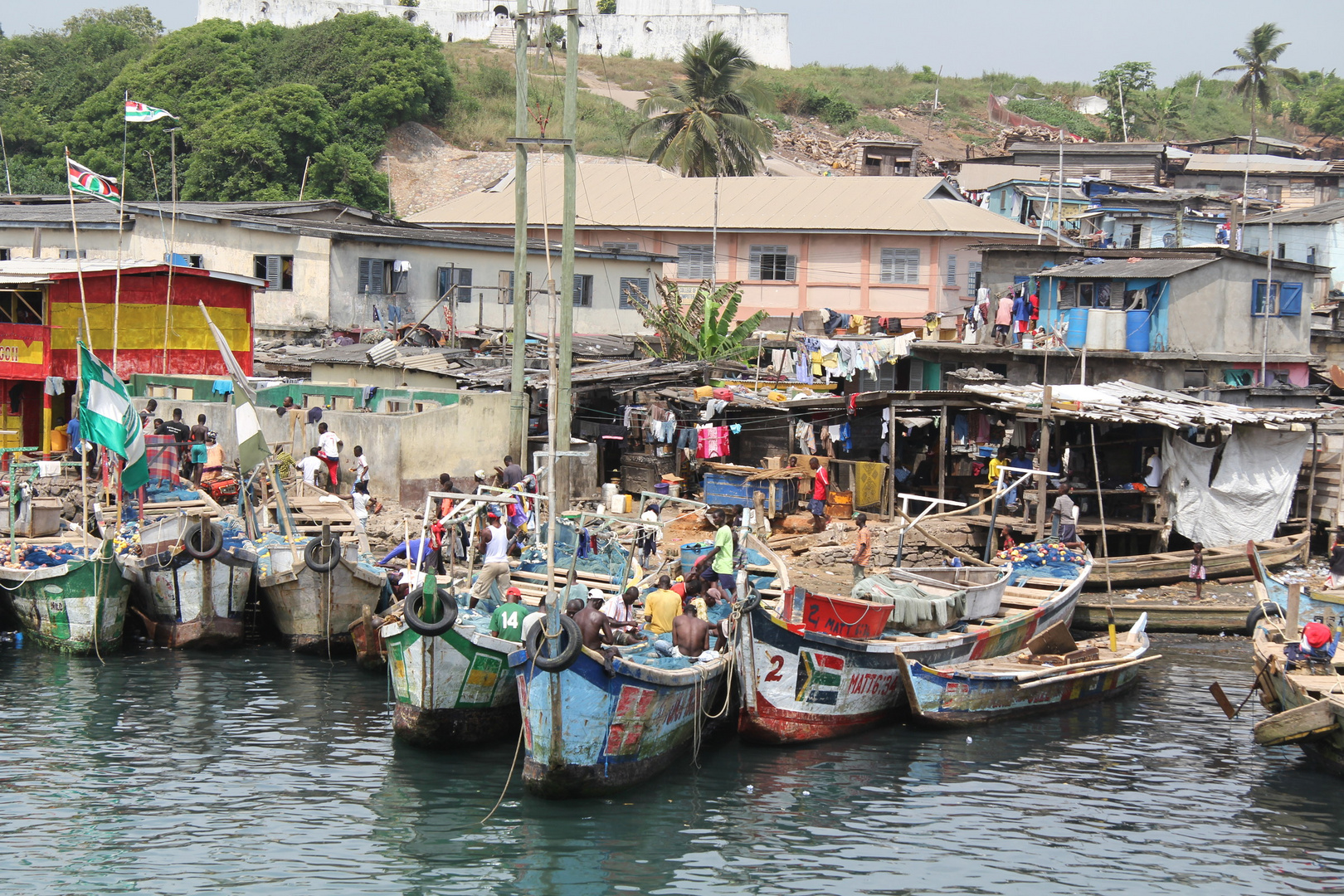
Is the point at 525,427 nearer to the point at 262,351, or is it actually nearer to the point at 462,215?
the point at 262,351

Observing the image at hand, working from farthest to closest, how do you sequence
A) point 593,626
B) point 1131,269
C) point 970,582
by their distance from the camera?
1. point 1131,269
2. point 970,582
3. point 593,626

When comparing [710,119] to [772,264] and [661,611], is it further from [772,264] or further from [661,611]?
[661,611]

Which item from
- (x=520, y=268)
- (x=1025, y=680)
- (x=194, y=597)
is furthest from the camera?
(x=520, y=268)

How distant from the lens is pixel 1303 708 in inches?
601

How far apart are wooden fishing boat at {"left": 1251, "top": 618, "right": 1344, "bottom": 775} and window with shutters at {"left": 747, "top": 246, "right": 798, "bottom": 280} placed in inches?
1103

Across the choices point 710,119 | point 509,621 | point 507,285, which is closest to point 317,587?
point 509,621

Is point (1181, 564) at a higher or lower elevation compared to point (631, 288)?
lower

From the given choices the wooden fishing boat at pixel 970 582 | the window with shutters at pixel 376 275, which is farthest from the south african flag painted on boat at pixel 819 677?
the window with shutters at pixel 376 275

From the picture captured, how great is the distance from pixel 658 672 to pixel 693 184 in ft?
114

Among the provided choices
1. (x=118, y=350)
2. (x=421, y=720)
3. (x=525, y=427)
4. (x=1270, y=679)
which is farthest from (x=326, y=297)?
(x=1270, y=679)

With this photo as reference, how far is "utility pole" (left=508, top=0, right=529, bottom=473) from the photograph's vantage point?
23922mm

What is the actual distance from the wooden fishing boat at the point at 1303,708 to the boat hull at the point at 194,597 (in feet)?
47.0

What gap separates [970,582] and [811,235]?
23.8 metres

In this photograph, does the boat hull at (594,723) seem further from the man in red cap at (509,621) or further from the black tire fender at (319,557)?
the black tire fender at (319,557)
